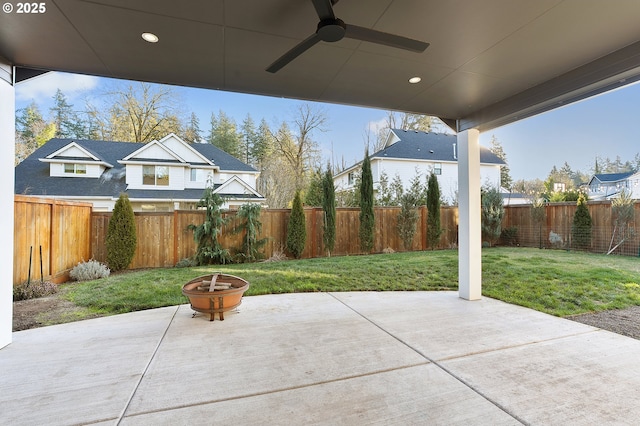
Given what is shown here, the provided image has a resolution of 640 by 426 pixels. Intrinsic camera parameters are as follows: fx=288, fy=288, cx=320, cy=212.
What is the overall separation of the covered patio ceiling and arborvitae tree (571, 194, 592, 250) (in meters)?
6.76

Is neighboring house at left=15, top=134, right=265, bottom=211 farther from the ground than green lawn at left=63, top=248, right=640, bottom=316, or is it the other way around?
neighboring house at left=15, top=134, right=265, bottom=211

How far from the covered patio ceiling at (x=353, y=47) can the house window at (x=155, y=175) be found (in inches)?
400

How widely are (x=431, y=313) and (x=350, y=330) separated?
1.18 metres

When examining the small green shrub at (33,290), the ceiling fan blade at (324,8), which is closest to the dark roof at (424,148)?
the small green shrub at (33,290)

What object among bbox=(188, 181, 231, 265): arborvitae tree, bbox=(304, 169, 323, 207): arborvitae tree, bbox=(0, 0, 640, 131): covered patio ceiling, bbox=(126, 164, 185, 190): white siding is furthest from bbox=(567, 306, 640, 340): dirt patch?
bbox=(126, 164, 185, 190): white siding

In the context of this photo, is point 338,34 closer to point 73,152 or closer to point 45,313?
point 45,313

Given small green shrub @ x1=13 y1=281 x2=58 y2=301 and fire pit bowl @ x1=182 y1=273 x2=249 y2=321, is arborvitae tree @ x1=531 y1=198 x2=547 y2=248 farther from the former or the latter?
small green shrub @ x1=13 y1=281 x2=58 y2=301

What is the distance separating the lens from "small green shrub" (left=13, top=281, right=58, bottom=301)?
160 inches

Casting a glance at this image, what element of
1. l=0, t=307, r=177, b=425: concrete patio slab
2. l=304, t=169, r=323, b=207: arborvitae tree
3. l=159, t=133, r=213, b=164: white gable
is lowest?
l=0, t=307, r=177, b=425: concrete patio slab

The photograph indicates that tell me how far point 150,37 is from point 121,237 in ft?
17.0

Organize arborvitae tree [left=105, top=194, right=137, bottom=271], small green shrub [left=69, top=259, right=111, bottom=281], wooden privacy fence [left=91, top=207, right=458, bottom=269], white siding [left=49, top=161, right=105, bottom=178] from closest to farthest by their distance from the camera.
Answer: small green shrub [left=69, top=259, right=111, bottom=281], arborvitae tree [left=105, top=194, right=137, bottom=271], wooden privacy fence [left=91, top=207, right=458, bottom=269], white siding [left=49, top=161, right=105, bottom=178]

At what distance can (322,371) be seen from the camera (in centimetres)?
222

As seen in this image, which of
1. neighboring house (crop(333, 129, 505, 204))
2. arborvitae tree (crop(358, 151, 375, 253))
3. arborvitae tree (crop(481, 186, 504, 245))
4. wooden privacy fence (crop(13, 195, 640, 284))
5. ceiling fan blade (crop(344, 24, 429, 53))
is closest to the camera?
ceiling fan blade (crop(344, 24, 429, 53))

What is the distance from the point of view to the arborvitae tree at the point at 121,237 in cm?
608
